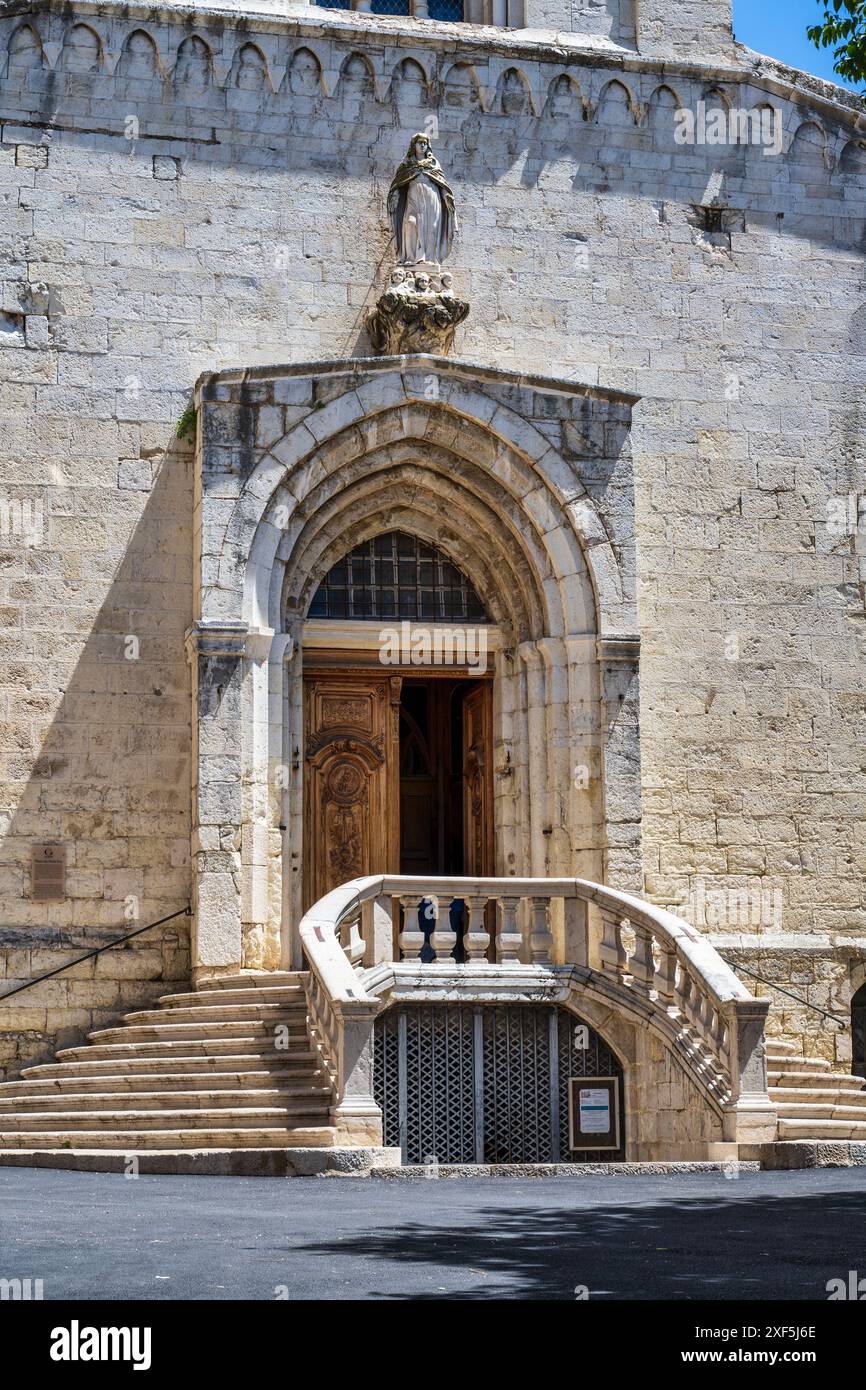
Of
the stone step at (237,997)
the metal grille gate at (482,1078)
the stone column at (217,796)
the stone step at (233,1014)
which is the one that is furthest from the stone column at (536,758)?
the stone step at (233,1014)

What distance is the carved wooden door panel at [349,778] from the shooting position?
17.1 metres

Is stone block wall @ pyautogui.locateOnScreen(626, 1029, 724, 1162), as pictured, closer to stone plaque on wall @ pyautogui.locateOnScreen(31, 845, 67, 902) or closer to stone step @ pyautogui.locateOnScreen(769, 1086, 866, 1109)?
stone step @ pyautogui.locateOnScreen(769, 1086, 866, 1109)

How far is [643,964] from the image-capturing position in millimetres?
14828

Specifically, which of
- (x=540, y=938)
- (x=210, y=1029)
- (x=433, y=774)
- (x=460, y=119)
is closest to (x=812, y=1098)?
(x=540, y=938)

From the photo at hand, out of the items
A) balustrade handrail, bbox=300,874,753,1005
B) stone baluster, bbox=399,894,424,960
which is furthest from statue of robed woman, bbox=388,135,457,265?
stone baluster, bbox=399,894,424,960

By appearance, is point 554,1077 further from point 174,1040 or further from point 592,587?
point 592,587

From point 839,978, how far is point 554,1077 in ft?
11.6

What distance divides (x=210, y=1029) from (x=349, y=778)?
3535 mm

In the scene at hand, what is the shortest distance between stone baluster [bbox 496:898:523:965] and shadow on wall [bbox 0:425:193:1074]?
8.68 feet

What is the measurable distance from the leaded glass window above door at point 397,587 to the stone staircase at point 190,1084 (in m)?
3.62

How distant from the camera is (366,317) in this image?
1708cm

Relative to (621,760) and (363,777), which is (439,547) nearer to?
(363,777)

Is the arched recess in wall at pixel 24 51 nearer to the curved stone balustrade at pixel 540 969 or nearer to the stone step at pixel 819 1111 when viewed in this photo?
the curved stone balustrade at pixel 540 969
